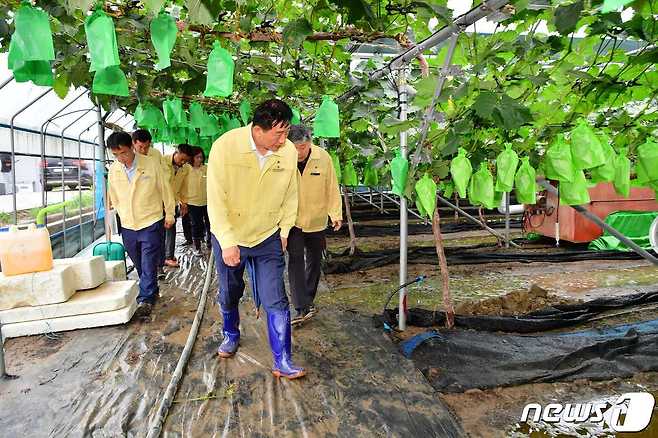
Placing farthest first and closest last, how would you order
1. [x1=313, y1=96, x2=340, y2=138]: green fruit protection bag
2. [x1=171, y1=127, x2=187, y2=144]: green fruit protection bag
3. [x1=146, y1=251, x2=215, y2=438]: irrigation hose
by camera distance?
[x1=171, y1=127, x2=187, y2=144]: green fruit protection bag
[x1=313, y1=96, x2=340, y2=138]: green fruit protection bag
[x1=146, y1=251, x2=215, y2=438]: irrigation hose

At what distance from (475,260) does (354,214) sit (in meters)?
6.34

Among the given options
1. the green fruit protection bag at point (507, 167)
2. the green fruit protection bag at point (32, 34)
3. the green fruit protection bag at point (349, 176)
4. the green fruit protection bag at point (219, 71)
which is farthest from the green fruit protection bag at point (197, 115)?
the green fruit protection bag at point (507, 167)

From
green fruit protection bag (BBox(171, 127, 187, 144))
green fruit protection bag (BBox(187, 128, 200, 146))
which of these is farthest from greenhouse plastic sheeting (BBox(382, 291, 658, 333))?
green fruit protection bag (BBox(187, 128, 200, 146))

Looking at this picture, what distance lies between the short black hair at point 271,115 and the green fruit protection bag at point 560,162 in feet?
4.96

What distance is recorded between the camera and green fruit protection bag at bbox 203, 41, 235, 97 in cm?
226

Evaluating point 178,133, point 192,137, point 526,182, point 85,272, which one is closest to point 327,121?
point 526,182

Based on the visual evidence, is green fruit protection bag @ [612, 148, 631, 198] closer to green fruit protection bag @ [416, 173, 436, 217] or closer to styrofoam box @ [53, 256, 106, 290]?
green fruit protection bag @ [416, 173, 436, 217]

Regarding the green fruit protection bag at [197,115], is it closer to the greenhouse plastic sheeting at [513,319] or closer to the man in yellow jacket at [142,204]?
the man in yellow jacket at [142,204]

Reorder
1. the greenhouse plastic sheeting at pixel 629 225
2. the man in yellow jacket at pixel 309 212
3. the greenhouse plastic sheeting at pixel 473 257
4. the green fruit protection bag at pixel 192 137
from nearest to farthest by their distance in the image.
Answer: the man in yellow jacket at pixel 309 212, the green fruit protection bag at pixel 192 137, the greenhouse plastic sheeting at pixel 473 257, the greenhouse plastic sheeting at pixel 629 225

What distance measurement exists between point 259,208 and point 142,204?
185 centimetres

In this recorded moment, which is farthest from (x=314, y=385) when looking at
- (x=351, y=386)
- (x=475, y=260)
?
(x=475, y=260)

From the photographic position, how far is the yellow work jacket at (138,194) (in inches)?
162

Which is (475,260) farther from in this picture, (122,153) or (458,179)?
(122,153)

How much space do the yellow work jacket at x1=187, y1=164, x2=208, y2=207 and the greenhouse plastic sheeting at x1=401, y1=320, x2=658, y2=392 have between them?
4.39 meters
